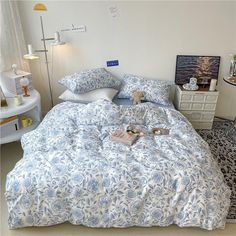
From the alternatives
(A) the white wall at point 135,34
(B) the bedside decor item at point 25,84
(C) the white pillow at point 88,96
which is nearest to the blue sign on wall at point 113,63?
(A) the white wall at point 135,34

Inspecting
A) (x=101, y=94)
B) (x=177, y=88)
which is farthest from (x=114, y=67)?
(x=177, y=88)

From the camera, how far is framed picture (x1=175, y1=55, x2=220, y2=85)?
295cm

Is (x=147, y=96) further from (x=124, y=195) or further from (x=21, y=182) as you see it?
(x=21, y=182)

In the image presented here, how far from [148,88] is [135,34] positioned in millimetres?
658

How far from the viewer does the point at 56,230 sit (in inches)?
67.9

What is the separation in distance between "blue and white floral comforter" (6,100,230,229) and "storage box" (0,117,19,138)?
79 centimetres

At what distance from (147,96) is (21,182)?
169 cm

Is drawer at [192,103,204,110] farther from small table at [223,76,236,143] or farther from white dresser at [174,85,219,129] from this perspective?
small table at [223,76,236,143]

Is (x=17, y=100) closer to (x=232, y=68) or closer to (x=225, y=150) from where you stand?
(x=225, y=150)

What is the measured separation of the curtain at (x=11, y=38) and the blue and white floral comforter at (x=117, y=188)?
1372 mm

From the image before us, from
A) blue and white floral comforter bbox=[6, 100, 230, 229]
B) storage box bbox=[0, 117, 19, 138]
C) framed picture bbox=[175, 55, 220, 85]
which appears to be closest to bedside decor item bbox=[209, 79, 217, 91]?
framed picture bbox=[175, 55, 220, 85]

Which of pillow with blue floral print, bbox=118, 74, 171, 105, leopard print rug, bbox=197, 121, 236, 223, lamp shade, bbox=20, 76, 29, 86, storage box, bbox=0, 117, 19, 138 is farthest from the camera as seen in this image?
pillow with blue floral print, bbox=118, 74, 171, 105

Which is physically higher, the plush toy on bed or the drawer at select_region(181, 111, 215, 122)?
the plush toy on bed

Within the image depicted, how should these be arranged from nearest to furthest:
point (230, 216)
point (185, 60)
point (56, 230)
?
point (56, 230) → point (230, 216) → point (185, 60)
